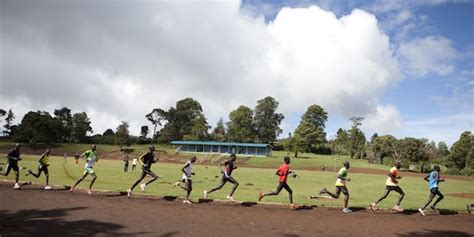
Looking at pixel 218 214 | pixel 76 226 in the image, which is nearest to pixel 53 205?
pixel 76 226

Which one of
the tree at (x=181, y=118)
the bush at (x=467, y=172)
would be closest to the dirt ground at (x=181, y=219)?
the bush at (x=467, y=172)

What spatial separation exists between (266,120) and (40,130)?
2500 inches

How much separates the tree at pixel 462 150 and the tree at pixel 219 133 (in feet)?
194

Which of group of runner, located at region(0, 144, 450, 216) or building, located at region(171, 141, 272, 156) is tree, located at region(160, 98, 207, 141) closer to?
building, located at region(171, 141, 272, 156)

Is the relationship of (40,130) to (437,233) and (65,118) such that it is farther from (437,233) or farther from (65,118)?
(437,233)

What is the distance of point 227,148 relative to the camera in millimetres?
86438

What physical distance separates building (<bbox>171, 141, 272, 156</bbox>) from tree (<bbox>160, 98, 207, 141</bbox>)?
23.3m

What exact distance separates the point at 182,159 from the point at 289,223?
65.3m

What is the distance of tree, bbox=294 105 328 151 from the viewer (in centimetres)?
8594

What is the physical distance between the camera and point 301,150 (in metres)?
77.2

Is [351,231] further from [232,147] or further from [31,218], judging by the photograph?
[232,147]

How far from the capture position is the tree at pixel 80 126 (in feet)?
391

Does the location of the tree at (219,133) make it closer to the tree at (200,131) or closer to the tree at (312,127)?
the tree at (200,131)

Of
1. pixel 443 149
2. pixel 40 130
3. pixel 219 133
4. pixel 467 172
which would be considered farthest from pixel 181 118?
pixel 443 149
